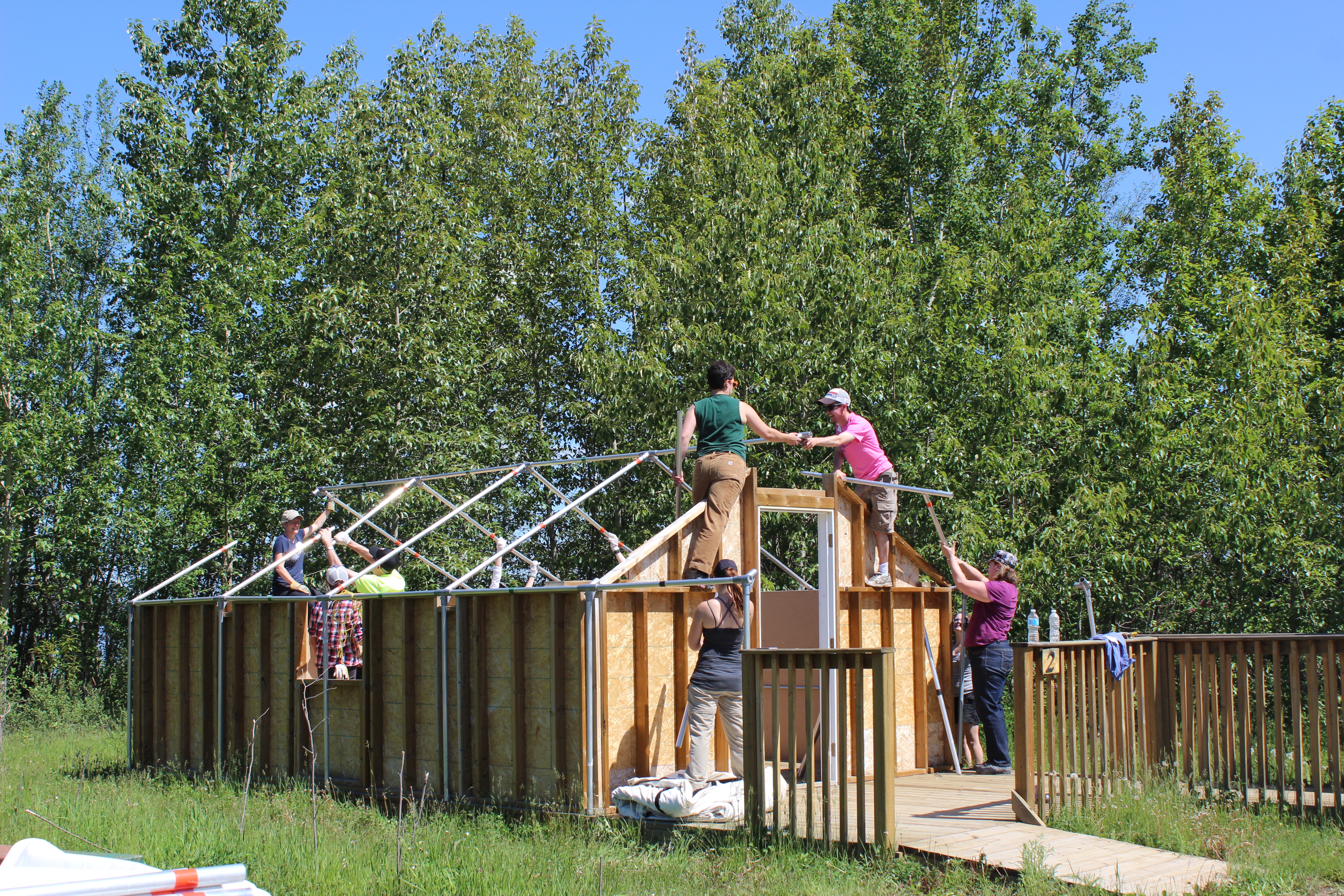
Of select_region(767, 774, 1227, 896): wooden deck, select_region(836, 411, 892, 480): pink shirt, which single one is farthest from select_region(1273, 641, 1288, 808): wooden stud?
select_region(836, 411, 892, 480): pink shirt

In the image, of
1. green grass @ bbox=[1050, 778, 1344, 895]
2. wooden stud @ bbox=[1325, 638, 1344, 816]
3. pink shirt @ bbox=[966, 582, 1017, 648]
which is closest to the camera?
green grass @ bbox=[1050, 778, 1344, 895]

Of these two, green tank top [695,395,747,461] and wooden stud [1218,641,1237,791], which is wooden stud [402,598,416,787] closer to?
green tank top [695,395,747,461]

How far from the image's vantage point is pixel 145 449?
19328mm

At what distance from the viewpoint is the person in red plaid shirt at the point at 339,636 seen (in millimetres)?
10617

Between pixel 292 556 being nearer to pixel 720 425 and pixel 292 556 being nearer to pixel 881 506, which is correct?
pixel 720 425

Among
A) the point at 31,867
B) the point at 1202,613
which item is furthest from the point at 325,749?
the point at 1202,613

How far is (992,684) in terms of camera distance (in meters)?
10.2

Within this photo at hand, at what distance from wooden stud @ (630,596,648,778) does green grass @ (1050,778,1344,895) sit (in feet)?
9.59

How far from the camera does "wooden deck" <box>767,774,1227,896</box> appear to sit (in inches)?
247

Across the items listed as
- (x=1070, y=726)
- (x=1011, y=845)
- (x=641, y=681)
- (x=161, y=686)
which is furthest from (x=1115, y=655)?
(x=161, y=686)

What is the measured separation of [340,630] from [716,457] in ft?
13.2

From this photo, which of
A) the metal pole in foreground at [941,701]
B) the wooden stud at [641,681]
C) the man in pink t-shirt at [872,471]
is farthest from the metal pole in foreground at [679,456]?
the metal pole in foreground at [941,701]

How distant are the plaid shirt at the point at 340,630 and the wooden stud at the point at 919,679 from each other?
5142 mm

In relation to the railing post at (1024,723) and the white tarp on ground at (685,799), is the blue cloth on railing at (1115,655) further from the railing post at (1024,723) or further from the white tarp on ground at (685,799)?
the white tarp on ground at (685,799)
